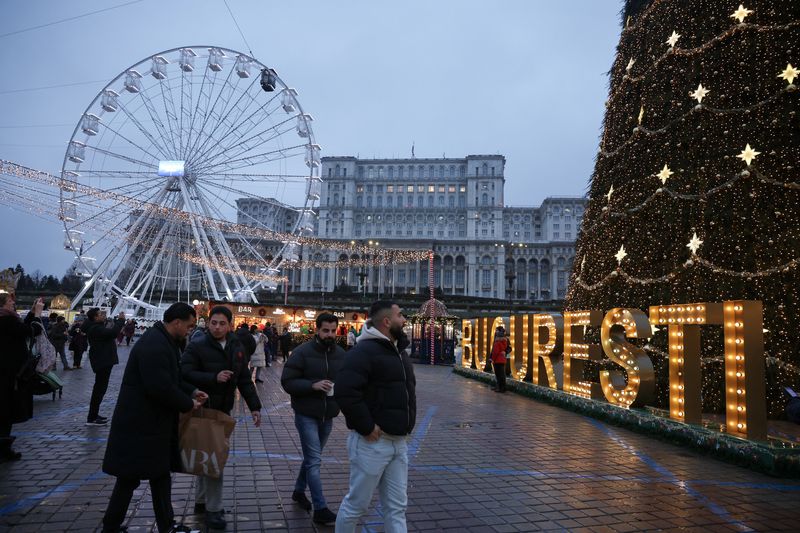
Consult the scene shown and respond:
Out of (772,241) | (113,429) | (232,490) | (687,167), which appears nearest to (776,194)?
(772,241)

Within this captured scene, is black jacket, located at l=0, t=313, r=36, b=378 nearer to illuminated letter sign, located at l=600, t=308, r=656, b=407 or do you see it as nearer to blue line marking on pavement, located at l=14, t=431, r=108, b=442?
blue line marking on pavement, located at l=14, t=431, r=108, b=442

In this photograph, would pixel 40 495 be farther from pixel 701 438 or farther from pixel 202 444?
pixel 701 438

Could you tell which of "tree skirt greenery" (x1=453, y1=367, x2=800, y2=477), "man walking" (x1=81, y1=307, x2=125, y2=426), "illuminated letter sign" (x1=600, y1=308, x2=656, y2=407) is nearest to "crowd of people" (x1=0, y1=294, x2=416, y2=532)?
"man walking" (x1=81, y1=307, x2=125, y2=426)

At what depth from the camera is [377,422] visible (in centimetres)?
354

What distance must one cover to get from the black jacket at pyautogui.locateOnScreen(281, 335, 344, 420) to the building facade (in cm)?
9421

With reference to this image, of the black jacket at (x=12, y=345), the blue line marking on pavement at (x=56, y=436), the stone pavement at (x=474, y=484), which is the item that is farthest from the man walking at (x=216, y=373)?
the blue line marking on pavement at (x=56, y=436)

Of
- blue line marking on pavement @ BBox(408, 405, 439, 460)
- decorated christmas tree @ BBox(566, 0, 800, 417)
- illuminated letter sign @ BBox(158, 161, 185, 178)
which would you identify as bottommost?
blue line marking on pavement @ BBox(408, 405, 439, 460)

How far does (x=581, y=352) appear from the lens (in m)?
11.6

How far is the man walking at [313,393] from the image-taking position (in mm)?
4754

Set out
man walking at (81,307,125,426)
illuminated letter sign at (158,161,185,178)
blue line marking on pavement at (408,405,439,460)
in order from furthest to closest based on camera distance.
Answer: illuminated letter sign at (158,161,185,178) < man walking at (81,307,125,426) < blue line marking on pavement at (408,405,439,460)

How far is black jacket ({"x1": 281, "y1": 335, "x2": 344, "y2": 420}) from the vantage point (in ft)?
16.0

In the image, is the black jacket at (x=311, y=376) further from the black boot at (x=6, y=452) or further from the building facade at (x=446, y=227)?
the building facade at (x=446, y=227)

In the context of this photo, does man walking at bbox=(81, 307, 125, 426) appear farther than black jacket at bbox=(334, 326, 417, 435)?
Yes

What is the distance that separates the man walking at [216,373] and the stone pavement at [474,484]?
0.30 meters
